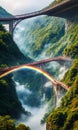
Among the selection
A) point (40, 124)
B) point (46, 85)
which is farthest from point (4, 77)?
point (46, 85)

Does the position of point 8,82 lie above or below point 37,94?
below

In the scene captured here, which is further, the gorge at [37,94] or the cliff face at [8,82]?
the cliff face at [8,82]

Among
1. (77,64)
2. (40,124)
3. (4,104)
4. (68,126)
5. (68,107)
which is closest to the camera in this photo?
(68,126)

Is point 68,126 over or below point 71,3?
below

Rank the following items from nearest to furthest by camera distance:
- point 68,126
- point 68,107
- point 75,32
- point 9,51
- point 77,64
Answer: point 68,126, point 68,107, point 77,64, point 9,51, point 75,32

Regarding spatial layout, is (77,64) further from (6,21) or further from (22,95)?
(6,21)

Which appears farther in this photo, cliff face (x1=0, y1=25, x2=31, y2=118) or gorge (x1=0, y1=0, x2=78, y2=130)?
cliff face (x1=0, y1=25, x2=31, y2=118)

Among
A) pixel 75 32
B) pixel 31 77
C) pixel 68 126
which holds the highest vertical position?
pixel 75 32

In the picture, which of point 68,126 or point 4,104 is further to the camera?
point 4,104

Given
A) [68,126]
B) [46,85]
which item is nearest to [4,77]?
[46,85]

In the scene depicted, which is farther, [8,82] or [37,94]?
[37,94]
